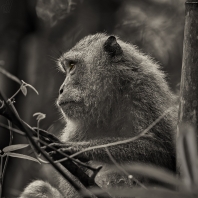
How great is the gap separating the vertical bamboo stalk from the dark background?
5.72 m

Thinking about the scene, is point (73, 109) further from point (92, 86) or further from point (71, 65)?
point (71, 65)

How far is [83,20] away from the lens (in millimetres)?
9625

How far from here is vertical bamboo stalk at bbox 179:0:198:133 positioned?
111 inches

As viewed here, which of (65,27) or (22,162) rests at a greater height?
(65,27)

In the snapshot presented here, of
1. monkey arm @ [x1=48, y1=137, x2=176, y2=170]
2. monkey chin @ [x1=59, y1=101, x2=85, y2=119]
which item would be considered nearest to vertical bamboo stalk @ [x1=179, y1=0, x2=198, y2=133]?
monkey arm @ [x1=48, y1=137, x2=176, y2=170]

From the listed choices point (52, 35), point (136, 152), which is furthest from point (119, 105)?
point (52, 35)

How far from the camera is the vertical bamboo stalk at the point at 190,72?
283 cm

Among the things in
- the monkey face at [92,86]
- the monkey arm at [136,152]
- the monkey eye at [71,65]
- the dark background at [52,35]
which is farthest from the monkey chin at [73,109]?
the dark background at [52,35]

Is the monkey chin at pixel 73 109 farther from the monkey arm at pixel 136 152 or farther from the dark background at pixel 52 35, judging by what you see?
the dark background at pixel 52 35

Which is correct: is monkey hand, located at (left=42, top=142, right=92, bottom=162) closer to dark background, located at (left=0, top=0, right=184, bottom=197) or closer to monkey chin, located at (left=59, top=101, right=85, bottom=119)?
monkey chin, located at (left=59, top=101, right=85, bottom=119)

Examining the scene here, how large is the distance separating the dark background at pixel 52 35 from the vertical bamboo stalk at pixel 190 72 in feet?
18.8

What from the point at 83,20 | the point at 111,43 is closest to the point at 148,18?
the point at 83,20

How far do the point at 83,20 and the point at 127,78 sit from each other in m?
5.35

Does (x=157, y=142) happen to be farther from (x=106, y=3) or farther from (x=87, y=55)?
Answer: (x=106, y=3)
